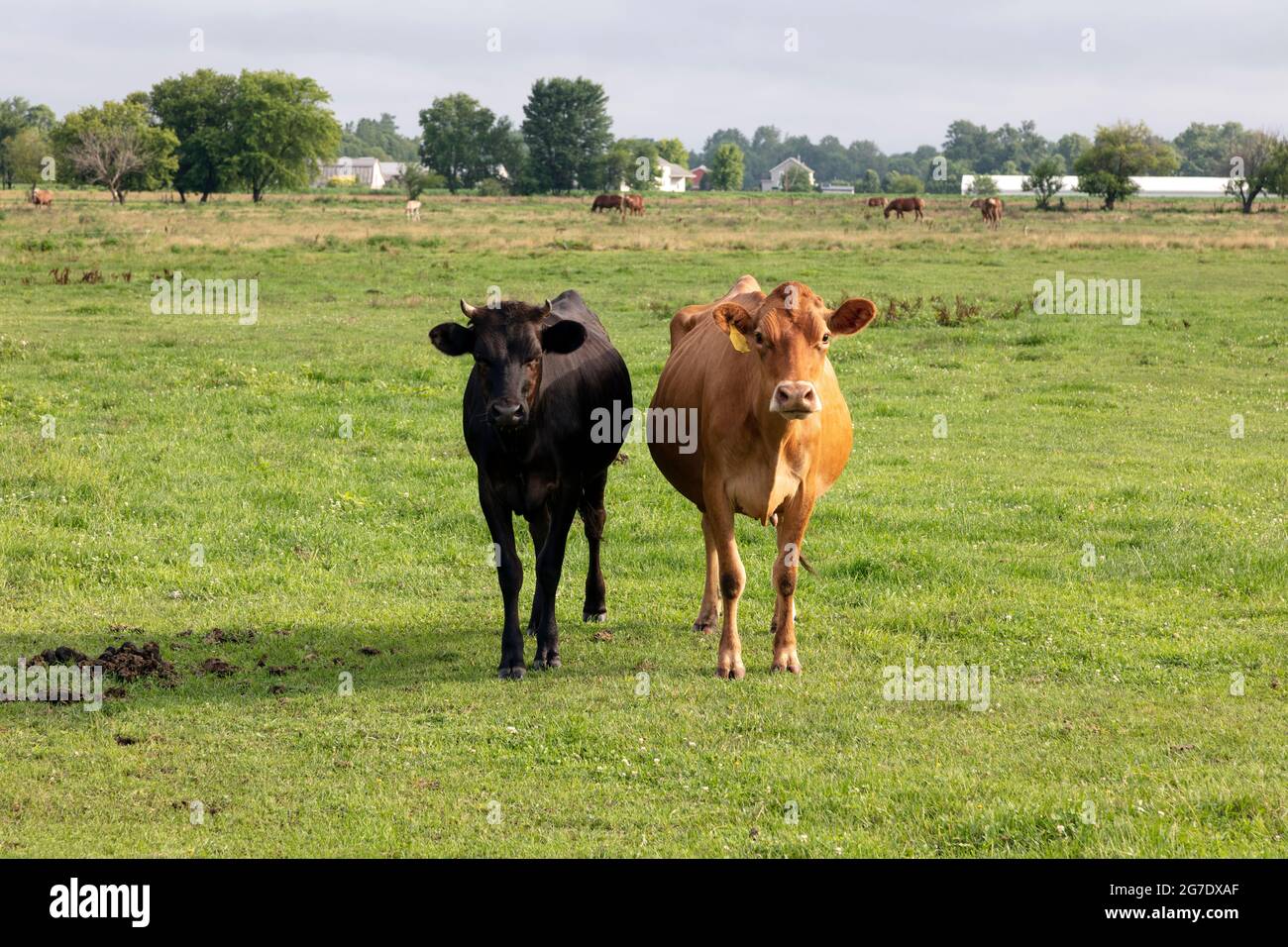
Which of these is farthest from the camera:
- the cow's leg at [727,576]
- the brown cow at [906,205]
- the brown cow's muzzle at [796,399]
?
the brown cow at [906,205]

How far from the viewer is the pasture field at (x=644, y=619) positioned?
6.16 metres

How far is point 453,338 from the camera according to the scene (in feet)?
27.7

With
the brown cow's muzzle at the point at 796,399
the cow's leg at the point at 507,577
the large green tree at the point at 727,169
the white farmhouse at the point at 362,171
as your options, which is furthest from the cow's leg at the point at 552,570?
the white farmhouse at the point at 362,171

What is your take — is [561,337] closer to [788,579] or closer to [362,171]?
[788,579]

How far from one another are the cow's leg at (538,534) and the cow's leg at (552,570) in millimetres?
65

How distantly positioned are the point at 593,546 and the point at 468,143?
108 metres

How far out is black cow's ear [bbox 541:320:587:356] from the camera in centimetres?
864

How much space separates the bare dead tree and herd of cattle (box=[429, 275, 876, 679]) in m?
73.9

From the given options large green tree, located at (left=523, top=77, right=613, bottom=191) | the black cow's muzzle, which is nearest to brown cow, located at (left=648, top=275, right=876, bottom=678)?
the black cow's muzzle

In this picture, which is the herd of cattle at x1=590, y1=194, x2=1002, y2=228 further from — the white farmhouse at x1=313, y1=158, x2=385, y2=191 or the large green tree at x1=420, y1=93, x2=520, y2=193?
the white farmhouse at x1=313, y1=158, x2=385, y2=191

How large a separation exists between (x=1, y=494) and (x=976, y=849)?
9649mm

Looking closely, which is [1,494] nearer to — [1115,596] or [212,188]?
[1115,596]

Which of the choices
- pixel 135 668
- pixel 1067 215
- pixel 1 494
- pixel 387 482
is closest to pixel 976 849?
pixel 135 668

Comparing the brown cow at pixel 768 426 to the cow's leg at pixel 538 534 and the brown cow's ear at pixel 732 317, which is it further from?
Answer: the cow's leg at pixel 538 534
